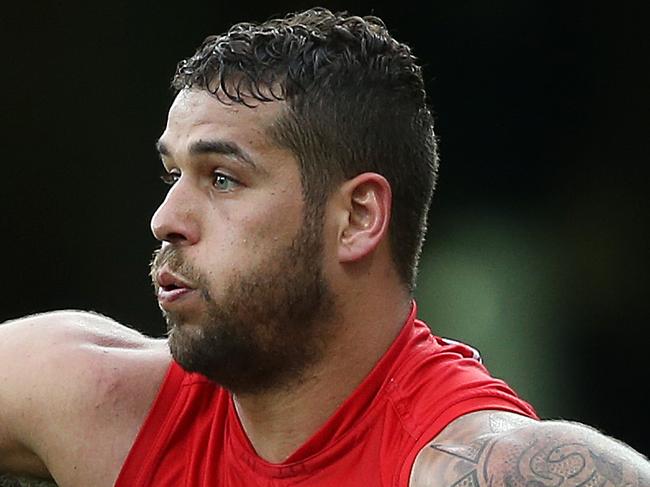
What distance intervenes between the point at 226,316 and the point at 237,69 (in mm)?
355

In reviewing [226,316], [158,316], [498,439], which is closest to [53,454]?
[226,316]

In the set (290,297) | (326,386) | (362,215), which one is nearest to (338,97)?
(362,215)

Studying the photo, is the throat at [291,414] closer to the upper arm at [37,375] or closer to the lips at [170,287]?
the lips at [170,287]

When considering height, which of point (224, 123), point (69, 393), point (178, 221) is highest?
point (224, 123)

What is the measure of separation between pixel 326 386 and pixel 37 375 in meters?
0.50

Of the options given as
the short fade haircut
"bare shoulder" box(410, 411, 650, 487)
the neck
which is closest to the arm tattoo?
"bare shoulder" box(410, 411, 650, 487)

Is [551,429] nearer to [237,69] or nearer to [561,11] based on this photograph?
[237,69]

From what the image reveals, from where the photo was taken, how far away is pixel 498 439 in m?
1.81

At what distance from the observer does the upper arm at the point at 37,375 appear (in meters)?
2.27

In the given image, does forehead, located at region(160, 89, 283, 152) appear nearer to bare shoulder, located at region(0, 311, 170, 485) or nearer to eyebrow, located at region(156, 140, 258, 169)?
eyebrow, located at region(156, 140, 258, 169)

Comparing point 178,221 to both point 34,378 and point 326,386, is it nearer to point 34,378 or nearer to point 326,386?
point 326,386

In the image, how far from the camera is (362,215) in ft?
6.89

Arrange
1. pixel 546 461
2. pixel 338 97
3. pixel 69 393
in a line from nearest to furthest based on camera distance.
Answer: pixel 546 461 → pixel 338 97 → pixel 69 393

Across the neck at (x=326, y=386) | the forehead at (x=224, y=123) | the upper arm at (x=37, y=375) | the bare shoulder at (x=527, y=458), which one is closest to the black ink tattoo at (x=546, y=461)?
the bare shoulder at (x=527, y=458)
